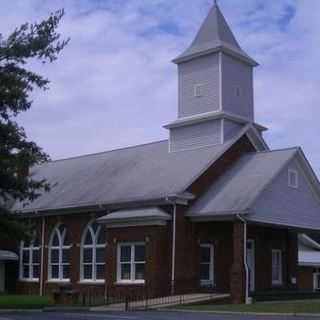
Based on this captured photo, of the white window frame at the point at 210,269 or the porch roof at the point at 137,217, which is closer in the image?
the porch roof at the point at 137,217

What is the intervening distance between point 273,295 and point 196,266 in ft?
13.4

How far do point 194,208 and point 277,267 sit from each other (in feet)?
25.4

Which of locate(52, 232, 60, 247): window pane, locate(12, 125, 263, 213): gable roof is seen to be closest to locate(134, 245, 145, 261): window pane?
locate(12, 125, 263, 213): gable roof

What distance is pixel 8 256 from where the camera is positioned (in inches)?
1774

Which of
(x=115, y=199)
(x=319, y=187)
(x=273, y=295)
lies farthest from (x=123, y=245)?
(x=319, y=187)

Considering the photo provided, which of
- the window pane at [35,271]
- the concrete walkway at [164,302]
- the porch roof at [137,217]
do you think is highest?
the porch roof at [137,217]

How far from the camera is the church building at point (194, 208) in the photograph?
35938mm

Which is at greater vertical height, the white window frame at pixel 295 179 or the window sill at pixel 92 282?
the white window frame at pixel 295 179

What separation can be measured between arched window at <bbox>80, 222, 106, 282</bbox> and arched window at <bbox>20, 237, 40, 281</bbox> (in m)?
4.48

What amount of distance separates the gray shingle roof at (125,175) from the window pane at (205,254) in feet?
12.0

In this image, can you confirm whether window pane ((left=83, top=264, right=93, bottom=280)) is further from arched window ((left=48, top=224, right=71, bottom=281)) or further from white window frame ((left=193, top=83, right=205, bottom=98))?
white window frame ((left=193, top=83, right=205, bottom=98))

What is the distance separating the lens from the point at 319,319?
24.3 m

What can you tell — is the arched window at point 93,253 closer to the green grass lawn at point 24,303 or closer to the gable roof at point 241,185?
the green grass lawn at point 24,303

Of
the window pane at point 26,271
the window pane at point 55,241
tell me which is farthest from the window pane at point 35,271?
the window pane at point 55,241
